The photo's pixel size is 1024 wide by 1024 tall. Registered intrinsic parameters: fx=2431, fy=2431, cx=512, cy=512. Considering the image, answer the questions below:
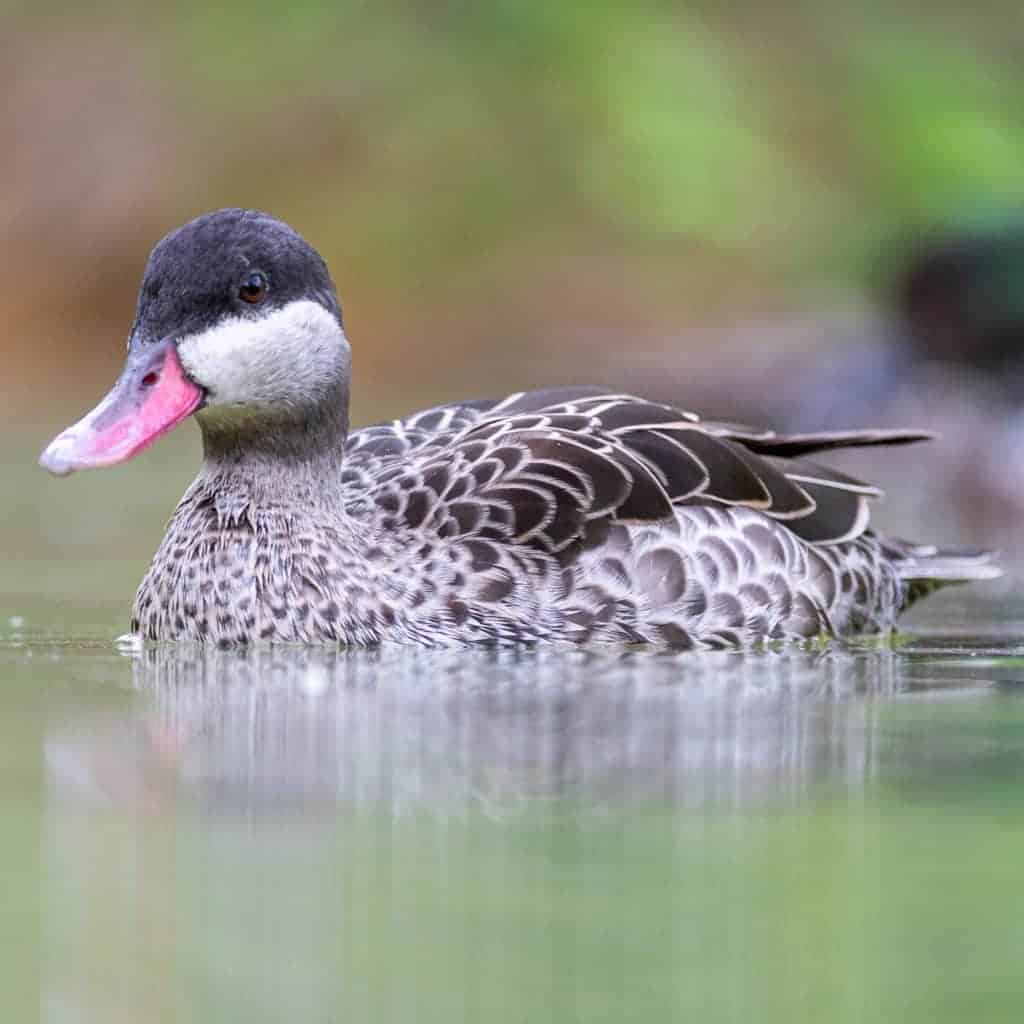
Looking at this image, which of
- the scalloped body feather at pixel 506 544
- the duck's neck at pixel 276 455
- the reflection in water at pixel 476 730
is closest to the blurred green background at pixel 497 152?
the scalloped body feather at pixel 506 544

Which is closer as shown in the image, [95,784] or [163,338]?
[95,784]

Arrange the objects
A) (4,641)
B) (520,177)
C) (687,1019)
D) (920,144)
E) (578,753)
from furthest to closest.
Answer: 1. (520,177)
2. (920,144)
3. (4,641)
4. (578,753)
5. (687,1019)

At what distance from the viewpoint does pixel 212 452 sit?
27.9 feet

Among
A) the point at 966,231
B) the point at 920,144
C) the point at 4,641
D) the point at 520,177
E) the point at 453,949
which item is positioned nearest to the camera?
the point at 453,949

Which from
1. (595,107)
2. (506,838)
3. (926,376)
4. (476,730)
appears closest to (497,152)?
(595,107)

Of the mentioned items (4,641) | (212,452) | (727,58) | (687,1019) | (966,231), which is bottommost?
(687,1019)

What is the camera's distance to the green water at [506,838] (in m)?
4.37

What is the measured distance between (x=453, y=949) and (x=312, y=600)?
3552 millimetres

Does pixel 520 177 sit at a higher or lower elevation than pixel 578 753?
higher

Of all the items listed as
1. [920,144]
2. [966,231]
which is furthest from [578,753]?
[920,144]

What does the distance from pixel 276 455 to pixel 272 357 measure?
1.54 ft

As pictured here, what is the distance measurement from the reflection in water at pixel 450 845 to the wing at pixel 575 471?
77cm

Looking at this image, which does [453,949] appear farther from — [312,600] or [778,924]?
[312,600]

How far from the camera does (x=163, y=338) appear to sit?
781 centimetres
